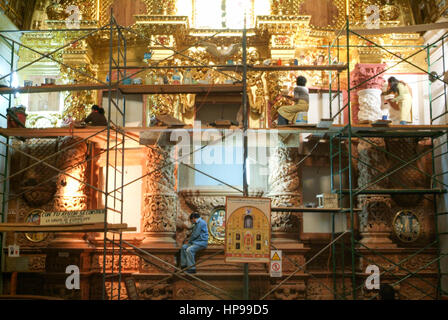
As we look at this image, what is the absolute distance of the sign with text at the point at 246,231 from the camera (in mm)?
10312

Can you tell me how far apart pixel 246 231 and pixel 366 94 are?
6047 millimetres

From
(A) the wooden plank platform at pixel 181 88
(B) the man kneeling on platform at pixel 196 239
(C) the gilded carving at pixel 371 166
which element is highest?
(A) the wooden plank platform at pixel 181 88

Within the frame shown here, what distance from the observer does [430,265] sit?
1363 cm

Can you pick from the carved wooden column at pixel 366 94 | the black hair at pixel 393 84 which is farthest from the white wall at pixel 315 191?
the black hair at pixel 393 84

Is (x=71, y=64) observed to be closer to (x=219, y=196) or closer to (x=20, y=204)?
(x=20, y=204)

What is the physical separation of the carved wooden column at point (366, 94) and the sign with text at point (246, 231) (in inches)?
205

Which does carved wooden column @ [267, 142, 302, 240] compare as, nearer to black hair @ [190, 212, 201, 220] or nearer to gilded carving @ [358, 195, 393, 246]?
gilded carving @ [358, 195, 393, 246]

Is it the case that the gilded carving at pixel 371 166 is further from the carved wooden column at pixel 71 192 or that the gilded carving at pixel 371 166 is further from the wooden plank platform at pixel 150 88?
the carved wooden column at pixel 71 192

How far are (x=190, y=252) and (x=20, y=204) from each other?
16.8 ft

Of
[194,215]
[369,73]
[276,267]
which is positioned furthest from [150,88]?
[369,73]

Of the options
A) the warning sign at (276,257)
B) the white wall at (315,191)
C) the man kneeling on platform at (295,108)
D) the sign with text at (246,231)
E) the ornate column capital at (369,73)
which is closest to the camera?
the sign with text at (246,231)

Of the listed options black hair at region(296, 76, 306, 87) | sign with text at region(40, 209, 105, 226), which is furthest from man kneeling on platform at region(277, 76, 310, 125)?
sign with text at region(40, 209, 105, 226)

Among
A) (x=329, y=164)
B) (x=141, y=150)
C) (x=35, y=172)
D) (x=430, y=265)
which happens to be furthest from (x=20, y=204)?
(x=430, y=265)

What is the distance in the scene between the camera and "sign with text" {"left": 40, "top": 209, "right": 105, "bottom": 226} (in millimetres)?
10125
